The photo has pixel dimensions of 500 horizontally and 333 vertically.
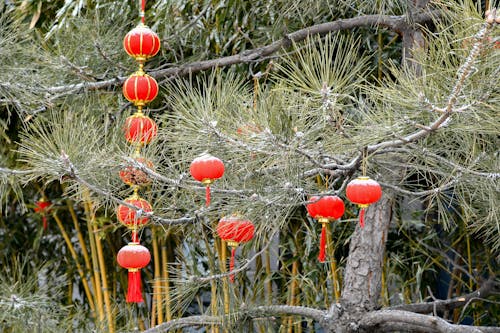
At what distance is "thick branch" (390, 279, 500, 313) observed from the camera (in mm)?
1803

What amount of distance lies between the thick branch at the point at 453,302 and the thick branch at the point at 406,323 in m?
0.08

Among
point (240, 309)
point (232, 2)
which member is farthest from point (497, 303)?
point (232, 2)

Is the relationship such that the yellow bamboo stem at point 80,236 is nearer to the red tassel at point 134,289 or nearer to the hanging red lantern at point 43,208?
the hanging red lantern at point 43,208

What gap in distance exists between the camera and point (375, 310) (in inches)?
66.4

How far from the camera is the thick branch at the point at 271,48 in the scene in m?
1.68

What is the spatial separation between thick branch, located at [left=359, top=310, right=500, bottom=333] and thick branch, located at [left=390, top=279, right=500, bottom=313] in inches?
3.3

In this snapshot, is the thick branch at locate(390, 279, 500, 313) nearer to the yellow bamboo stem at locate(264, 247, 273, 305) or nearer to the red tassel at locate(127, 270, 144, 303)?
the yellow bamboo stem at locate(264, 247, 273, 305)

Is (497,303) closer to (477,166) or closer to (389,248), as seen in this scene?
(389,248)

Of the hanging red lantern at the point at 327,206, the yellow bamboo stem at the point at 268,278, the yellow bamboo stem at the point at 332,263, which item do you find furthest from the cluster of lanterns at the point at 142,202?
the yellow bamboo stem at the point at 268,278

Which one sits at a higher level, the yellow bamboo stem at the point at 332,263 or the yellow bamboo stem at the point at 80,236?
the yellow bamboo stem at the point at 80,236

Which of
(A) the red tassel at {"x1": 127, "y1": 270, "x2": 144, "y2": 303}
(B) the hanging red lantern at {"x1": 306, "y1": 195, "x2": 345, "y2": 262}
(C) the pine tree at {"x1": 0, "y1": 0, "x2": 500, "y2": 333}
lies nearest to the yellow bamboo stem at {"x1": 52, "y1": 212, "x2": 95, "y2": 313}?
(C) the pine tree at {"x1": 0, "y1": 0, "x2": 500, "y2": 333}

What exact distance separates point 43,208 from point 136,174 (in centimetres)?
102

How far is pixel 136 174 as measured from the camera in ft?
4.76

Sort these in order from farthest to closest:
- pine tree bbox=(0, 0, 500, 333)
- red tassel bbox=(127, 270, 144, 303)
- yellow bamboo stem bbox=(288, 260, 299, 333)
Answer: yellow bamboo stem bbox=(288, 260, 299, 333) → red tassel bbox=(127, 270, 144, 303) → pine tree bbox=(0, 0, 500, 333)
